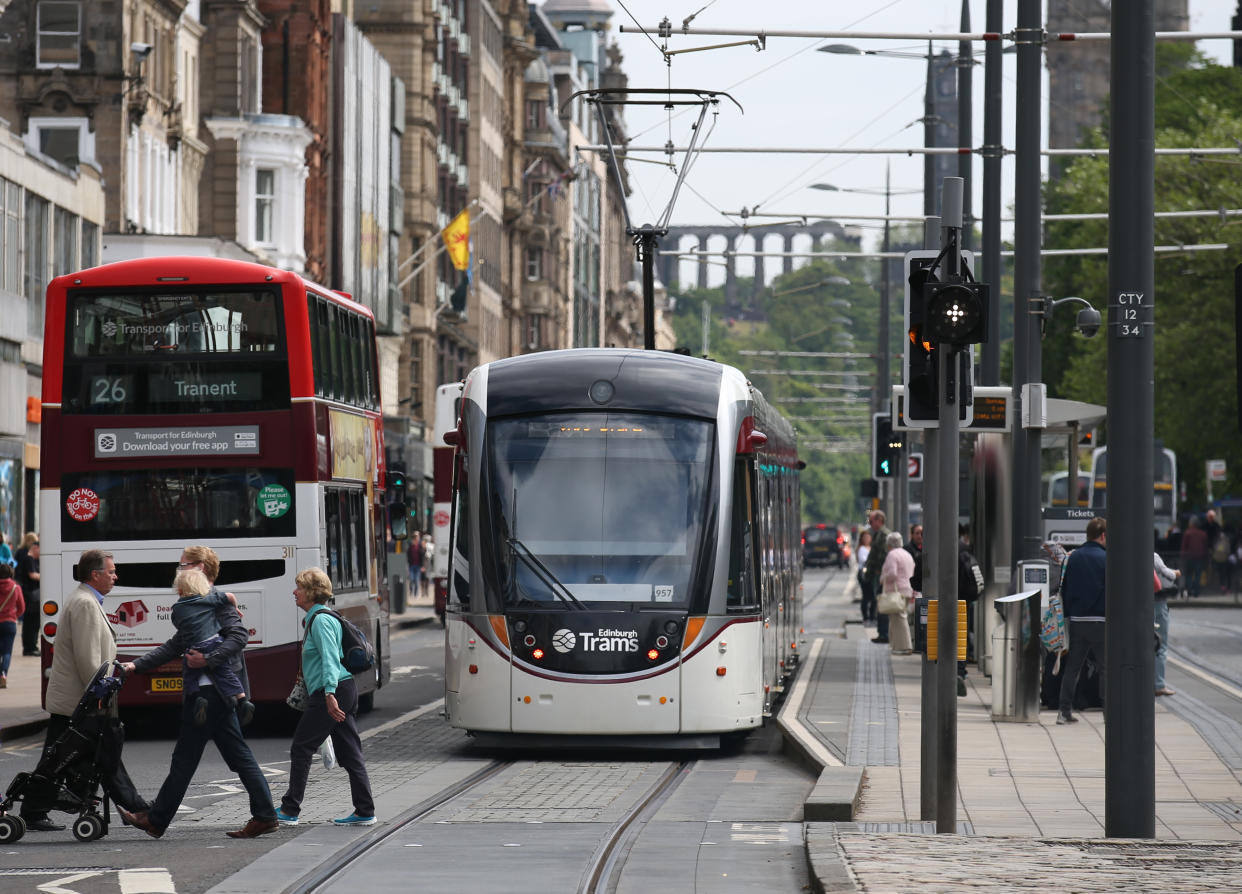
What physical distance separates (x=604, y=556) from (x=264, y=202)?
4092 centimetres

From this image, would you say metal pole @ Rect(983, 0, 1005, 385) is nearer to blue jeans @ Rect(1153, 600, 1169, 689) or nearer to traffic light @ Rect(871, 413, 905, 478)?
blue jeans @ Rect(1153, 600, 1169, 689)

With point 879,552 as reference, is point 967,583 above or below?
above

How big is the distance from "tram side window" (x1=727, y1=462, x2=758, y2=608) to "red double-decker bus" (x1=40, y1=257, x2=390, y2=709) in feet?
12.8

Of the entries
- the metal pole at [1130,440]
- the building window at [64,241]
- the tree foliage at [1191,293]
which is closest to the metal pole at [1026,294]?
the metal pole at [1130,440]

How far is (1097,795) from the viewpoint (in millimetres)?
15320

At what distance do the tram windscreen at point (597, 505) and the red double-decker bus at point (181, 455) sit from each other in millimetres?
2686

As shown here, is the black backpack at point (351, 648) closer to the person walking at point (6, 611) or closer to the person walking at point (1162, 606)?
the person walking at point (1162, 606)

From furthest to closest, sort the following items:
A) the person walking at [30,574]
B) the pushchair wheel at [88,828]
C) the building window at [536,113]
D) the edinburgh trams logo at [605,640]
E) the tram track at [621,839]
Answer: the building window at [536,113] < the person walking at [30,574] < the edinburgh trams logo at [605,640] < the pushchair wheel at [88,828] < the tram track at [621,839]

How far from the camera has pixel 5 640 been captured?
88.3 feet

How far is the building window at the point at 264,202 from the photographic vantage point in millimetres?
58562

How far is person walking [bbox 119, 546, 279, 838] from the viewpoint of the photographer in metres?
13.8

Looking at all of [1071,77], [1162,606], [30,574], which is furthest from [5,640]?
[1071,77]

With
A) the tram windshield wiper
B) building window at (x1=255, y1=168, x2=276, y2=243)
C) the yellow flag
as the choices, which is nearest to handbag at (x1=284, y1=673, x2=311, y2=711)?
the tram windshield wiper

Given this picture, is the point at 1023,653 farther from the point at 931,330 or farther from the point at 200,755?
the point at 200,755
